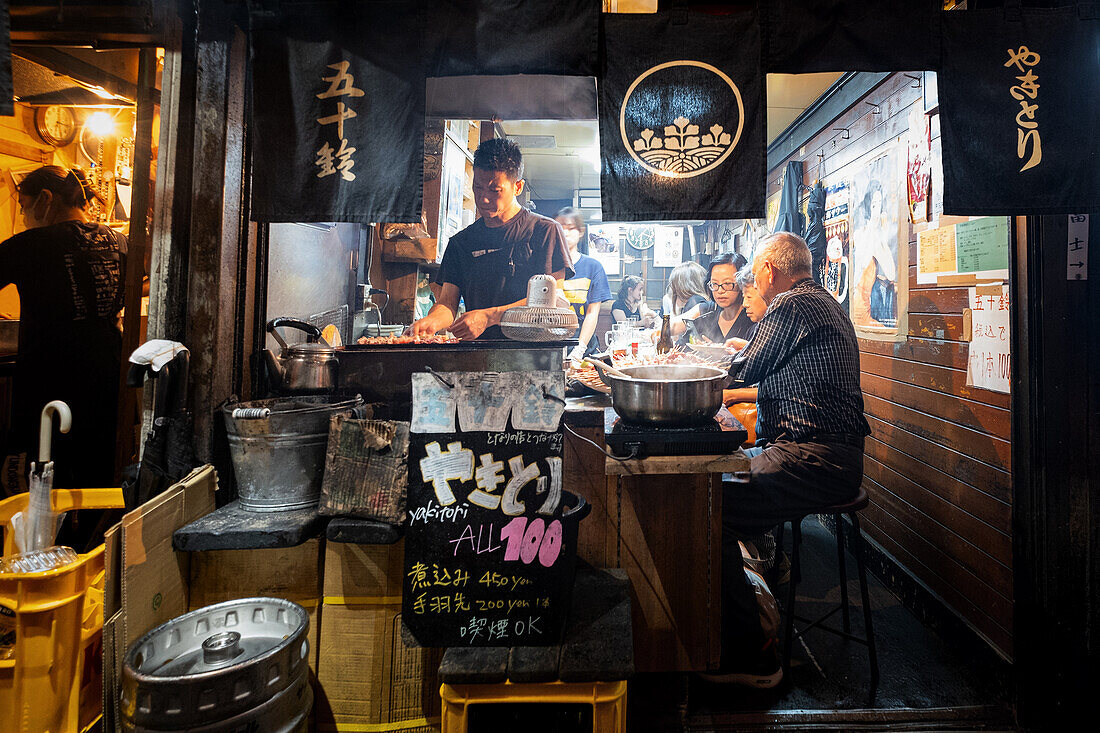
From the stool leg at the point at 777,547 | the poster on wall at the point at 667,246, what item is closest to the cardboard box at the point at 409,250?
the stool leg at the point at 777,547

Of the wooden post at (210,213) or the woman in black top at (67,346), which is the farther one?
the woman in black top at (67,346)

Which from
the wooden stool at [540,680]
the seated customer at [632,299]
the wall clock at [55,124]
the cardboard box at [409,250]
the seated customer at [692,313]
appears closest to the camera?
the wooden stool at [540,680]

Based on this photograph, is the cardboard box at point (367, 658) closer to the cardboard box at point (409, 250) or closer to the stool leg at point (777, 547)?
the stool leg at point (777, 547)

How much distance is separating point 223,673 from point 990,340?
14.4 feet

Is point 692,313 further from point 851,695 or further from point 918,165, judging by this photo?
point 851,695

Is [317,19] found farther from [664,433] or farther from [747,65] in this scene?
[664,433]

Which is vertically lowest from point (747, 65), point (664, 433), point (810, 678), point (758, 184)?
point (810, 678)

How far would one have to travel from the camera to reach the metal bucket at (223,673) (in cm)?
187

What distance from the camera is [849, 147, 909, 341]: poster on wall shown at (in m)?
4.55

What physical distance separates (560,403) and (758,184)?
1.62m

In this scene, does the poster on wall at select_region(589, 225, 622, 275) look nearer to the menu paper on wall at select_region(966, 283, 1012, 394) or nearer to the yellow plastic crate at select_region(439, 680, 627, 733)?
the menu paper on wall at select_region(966, 283, 1012, 394)

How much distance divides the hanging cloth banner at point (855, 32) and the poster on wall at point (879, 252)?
76.7 inches

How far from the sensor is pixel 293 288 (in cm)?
432

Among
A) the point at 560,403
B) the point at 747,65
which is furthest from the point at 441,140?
the point at 560,403
